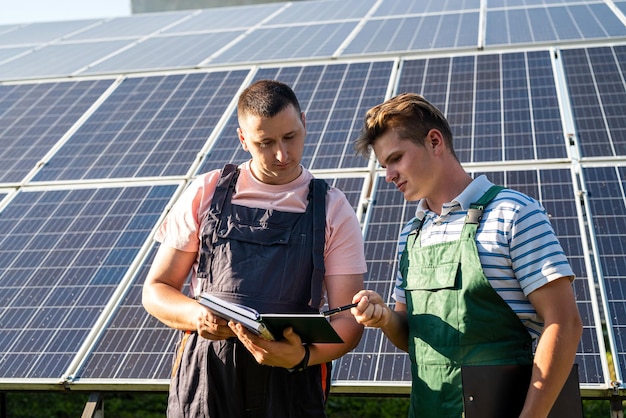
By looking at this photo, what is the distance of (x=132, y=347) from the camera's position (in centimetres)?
540

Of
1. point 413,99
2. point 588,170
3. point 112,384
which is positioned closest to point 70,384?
point 112,384

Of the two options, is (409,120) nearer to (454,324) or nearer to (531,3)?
(454,324)

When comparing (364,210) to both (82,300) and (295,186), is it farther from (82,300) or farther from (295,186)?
(295,186)

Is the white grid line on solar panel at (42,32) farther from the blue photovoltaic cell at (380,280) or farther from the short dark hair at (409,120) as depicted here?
the short dark hair at (409,120)

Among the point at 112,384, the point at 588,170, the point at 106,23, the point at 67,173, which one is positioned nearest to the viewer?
the point at 112,384

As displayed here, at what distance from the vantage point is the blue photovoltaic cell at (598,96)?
660 cm

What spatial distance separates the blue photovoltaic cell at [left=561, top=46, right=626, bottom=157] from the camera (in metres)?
6.60

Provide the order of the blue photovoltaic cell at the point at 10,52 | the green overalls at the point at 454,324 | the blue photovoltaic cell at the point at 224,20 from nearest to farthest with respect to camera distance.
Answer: the green overalls at the point at 454,324 → the blue photovoltaic cell at the point at 10,52 → the blue photovoltaic cell at the point at 224,20

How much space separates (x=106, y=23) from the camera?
14.1 meters

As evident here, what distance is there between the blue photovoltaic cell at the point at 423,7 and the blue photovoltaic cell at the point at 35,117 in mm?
4131

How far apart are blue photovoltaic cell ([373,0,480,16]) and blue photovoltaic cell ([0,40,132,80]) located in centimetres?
348

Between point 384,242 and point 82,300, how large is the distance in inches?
82.0

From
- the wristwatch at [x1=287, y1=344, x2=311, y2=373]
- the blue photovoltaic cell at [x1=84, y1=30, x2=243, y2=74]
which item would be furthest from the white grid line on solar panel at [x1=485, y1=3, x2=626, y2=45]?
the wristwatch at [x1=287, y1=344, x2=311, y2=373]

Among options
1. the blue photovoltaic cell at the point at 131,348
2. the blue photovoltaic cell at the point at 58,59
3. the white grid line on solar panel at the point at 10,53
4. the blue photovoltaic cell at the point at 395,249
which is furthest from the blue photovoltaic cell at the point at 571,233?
the white grid line on solar panel at the point at 10,53
